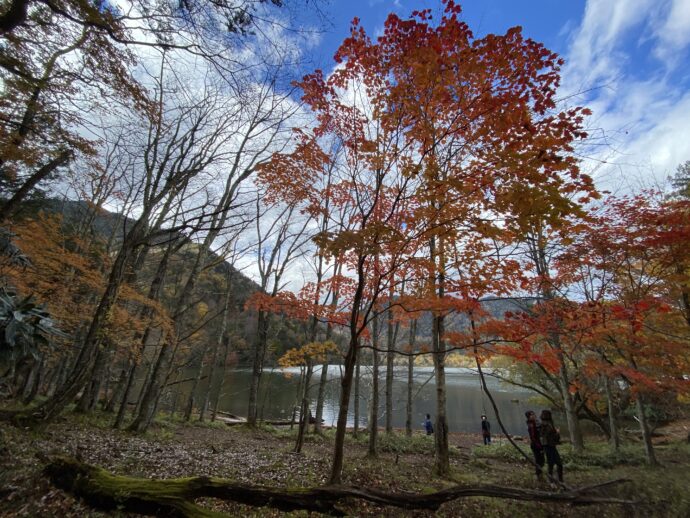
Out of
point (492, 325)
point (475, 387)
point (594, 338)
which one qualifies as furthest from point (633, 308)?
point (475, 387)

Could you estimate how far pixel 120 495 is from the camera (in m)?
3.38

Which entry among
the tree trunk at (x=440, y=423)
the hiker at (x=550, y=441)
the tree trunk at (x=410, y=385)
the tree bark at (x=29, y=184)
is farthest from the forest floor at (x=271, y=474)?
the tree bark at (x=29, y=184)

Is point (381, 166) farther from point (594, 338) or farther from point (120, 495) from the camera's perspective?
point (594, 338)

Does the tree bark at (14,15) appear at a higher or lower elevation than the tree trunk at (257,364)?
higher

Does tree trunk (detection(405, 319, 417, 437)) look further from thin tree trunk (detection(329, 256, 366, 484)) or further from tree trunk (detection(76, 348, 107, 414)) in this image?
tree trunk (detection(76, 348, 107, 414))

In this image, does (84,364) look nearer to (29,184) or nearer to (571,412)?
(29,184)

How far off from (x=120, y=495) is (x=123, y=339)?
413 inches

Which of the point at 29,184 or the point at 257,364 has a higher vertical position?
the point at 29,184

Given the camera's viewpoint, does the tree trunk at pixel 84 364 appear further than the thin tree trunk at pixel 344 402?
Yes

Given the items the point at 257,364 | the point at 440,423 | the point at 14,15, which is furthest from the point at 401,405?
the point at 14,15

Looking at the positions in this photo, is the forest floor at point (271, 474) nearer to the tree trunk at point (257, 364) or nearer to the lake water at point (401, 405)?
the tree trunk at point (257, 364)

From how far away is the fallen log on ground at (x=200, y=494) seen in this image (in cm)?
340

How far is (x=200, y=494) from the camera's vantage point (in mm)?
3537

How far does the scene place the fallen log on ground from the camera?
3.40 meters
